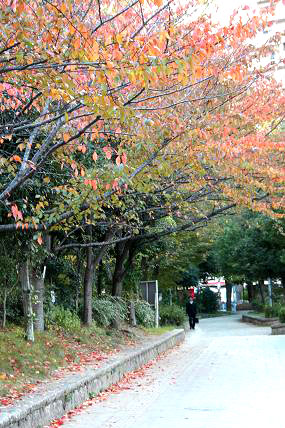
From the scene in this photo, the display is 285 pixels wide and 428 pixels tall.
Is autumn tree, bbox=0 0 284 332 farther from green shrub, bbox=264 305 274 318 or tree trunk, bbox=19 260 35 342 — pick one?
green shrub, bbox=264 305 274 318

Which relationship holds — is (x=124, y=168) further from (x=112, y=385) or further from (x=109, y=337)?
(x=109, y=337)

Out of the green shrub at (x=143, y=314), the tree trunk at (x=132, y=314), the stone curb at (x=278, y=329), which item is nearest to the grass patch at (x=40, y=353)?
the tree trunk at (x=132, y=314)

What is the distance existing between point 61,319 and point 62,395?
674cm

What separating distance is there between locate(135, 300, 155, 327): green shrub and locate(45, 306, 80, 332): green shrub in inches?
310

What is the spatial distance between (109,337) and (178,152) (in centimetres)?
708

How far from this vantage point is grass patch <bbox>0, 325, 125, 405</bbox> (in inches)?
336

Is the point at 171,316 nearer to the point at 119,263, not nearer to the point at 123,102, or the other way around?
the point at 119,263

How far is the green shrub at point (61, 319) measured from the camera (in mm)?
14164

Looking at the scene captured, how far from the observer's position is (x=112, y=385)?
10594mm

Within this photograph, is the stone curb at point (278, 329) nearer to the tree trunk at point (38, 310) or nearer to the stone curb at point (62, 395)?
the stone curb at point (62, 395)

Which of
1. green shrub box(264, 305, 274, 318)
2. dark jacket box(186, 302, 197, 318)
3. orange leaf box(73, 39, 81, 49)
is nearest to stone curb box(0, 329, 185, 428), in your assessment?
orange leaf box(73, 39, 81, 49)

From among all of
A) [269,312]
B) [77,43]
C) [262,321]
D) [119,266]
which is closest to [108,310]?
[119,266]

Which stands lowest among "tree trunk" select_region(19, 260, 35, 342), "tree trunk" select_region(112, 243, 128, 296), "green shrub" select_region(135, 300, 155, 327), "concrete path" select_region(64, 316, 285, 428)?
"concrete path" select_region(64, 316, 285, 428)

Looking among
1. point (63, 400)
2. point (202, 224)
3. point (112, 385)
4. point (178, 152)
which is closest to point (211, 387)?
point (112, 385)
